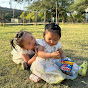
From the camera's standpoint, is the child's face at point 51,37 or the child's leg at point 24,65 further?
the child's leg at point 24,65

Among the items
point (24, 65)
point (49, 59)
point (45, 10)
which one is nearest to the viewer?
point (49, 59)

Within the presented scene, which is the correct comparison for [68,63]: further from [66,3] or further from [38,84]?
[66,3]

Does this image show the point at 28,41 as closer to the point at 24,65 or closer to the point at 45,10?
the point at 24,65

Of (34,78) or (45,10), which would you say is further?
(45,10)

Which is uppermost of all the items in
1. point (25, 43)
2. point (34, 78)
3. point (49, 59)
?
point (25, 43)

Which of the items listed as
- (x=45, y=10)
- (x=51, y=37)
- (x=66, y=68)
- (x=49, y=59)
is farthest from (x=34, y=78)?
(x=45, y=10)

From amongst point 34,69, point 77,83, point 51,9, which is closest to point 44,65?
point 34,69

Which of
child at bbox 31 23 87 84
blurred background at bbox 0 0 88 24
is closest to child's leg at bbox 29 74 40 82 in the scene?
child at bbox 31 23 87 84

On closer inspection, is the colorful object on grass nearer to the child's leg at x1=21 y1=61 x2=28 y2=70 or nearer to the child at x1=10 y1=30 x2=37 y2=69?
the child at x1=10 y1=30 x2=37 y2=69

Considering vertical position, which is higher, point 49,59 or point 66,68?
point 49,59

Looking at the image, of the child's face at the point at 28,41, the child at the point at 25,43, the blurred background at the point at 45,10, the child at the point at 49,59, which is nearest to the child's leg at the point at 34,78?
the child at the point at 49,59

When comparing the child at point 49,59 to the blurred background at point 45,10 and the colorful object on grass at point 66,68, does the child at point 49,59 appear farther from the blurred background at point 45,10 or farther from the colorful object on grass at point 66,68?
the blurred background at point 45,10

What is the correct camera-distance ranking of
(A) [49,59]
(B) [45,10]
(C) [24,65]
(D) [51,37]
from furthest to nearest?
(B) [45,10] → (C) [24,65] → (A) [49,59] → (D) [51,37]

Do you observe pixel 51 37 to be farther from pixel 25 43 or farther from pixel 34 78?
pixel 34 78
